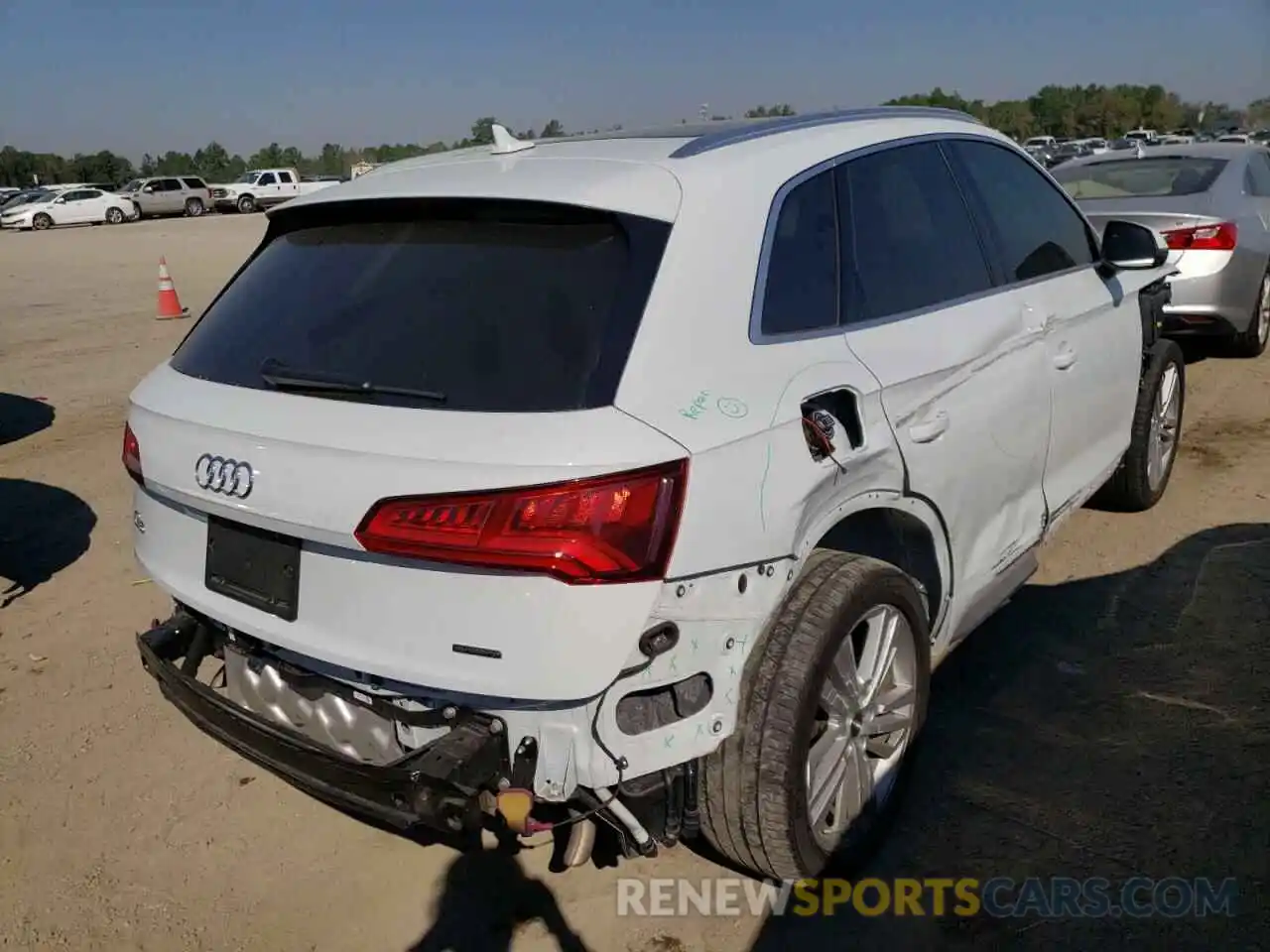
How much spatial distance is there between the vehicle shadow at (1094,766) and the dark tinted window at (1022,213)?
1.36 metres

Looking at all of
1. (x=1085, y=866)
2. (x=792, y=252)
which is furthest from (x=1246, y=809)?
(x=792, y=252)

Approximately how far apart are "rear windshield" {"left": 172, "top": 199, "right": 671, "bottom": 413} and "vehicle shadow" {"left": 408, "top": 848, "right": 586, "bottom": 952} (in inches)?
46.5

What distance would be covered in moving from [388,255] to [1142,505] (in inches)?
155

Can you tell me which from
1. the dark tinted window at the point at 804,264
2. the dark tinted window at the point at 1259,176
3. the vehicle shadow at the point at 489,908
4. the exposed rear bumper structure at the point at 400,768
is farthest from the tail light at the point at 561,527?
the dark tinted window at the point at 1259,176

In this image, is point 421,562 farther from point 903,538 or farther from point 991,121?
point 991,121

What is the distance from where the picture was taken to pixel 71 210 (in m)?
38.7

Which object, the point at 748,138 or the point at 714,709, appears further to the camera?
the point at 748,138

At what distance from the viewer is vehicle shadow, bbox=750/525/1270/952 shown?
2.59m

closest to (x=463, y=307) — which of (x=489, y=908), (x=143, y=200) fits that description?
(x=489, y=908)

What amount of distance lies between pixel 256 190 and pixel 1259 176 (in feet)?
139

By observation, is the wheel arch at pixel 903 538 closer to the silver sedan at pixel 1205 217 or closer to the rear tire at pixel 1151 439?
the rear tire at pixel 1151 439

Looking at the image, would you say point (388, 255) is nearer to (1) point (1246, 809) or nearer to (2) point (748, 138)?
(2) point (748, 138)

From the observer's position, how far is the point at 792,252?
8.57ft

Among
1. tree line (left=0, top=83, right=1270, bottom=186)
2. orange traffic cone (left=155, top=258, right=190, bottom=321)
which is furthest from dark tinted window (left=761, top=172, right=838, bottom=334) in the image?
tree line (left=0, top=83, right=1270, bottom=186)
